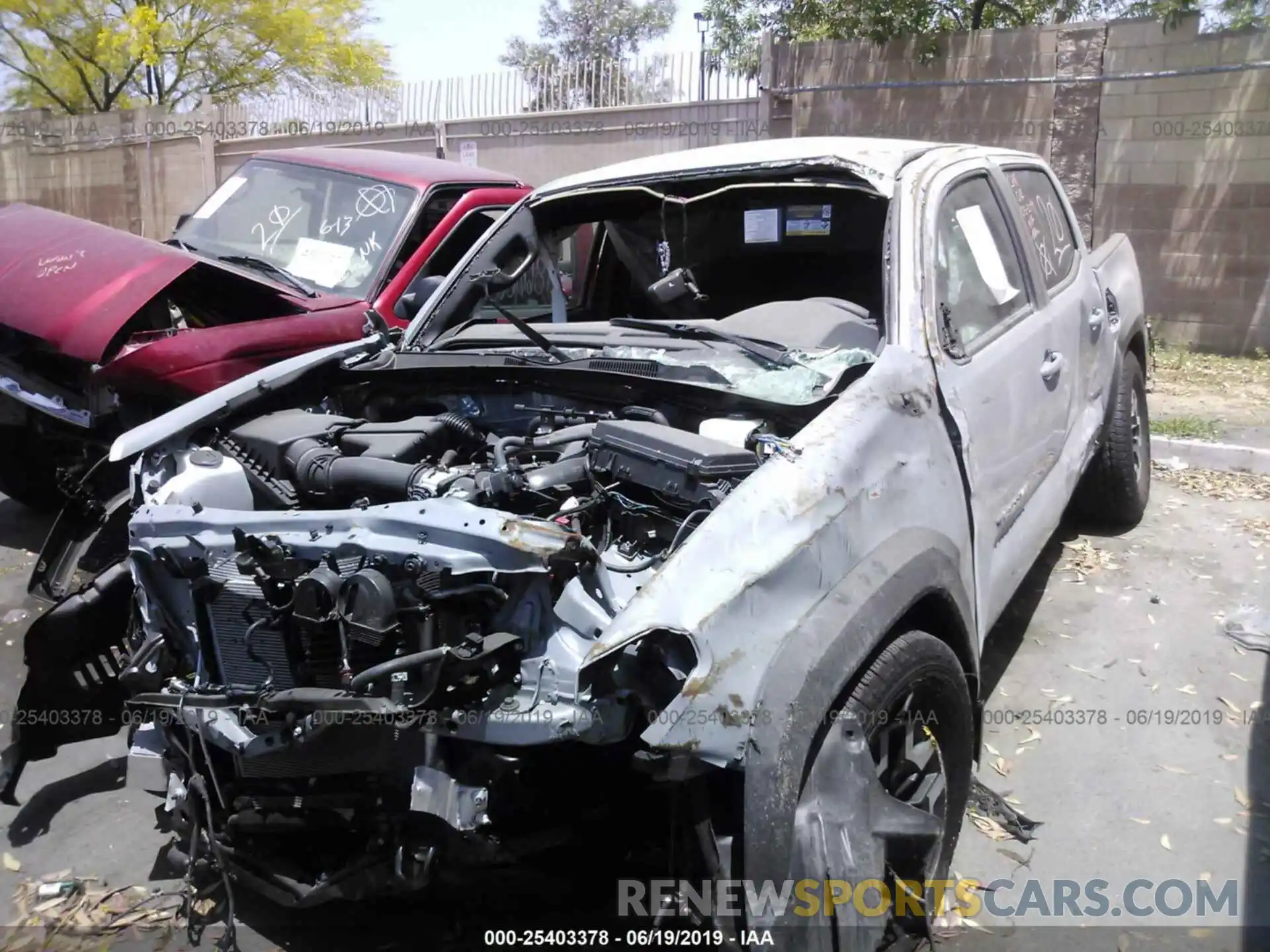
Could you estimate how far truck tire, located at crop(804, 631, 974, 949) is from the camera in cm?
229

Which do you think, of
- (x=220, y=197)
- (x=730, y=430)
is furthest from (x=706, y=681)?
(x=220, y=197)

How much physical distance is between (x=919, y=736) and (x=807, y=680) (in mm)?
638

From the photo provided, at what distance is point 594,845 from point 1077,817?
5.34 ft

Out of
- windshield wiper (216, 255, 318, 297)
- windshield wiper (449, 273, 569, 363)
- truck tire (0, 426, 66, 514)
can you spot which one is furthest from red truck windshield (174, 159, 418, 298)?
windshield wiper (449, 273, 569, 363)

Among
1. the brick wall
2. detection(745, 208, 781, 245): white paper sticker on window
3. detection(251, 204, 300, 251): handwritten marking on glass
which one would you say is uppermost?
the brick wall

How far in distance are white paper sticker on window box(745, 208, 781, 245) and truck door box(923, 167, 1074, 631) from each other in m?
0.74

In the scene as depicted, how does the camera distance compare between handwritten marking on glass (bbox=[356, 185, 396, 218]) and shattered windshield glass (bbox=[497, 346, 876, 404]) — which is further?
handwritten marking on glass (bbox=[356, 185, 396, 218])

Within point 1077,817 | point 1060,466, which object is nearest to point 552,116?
point 1060,466

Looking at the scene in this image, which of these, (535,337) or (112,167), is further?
(112,167)

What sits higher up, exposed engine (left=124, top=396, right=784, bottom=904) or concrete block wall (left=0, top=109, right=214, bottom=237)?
concrete block wall (left=0, top=109, right=214, bottom=237)

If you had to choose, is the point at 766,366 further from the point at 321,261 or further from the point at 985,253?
the point at 321,261

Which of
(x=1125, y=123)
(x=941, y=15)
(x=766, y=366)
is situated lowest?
(x=766, y=366)

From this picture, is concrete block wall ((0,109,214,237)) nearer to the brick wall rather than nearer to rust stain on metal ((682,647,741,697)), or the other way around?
the brick wall

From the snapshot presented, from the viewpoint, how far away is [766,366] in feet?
10.3
